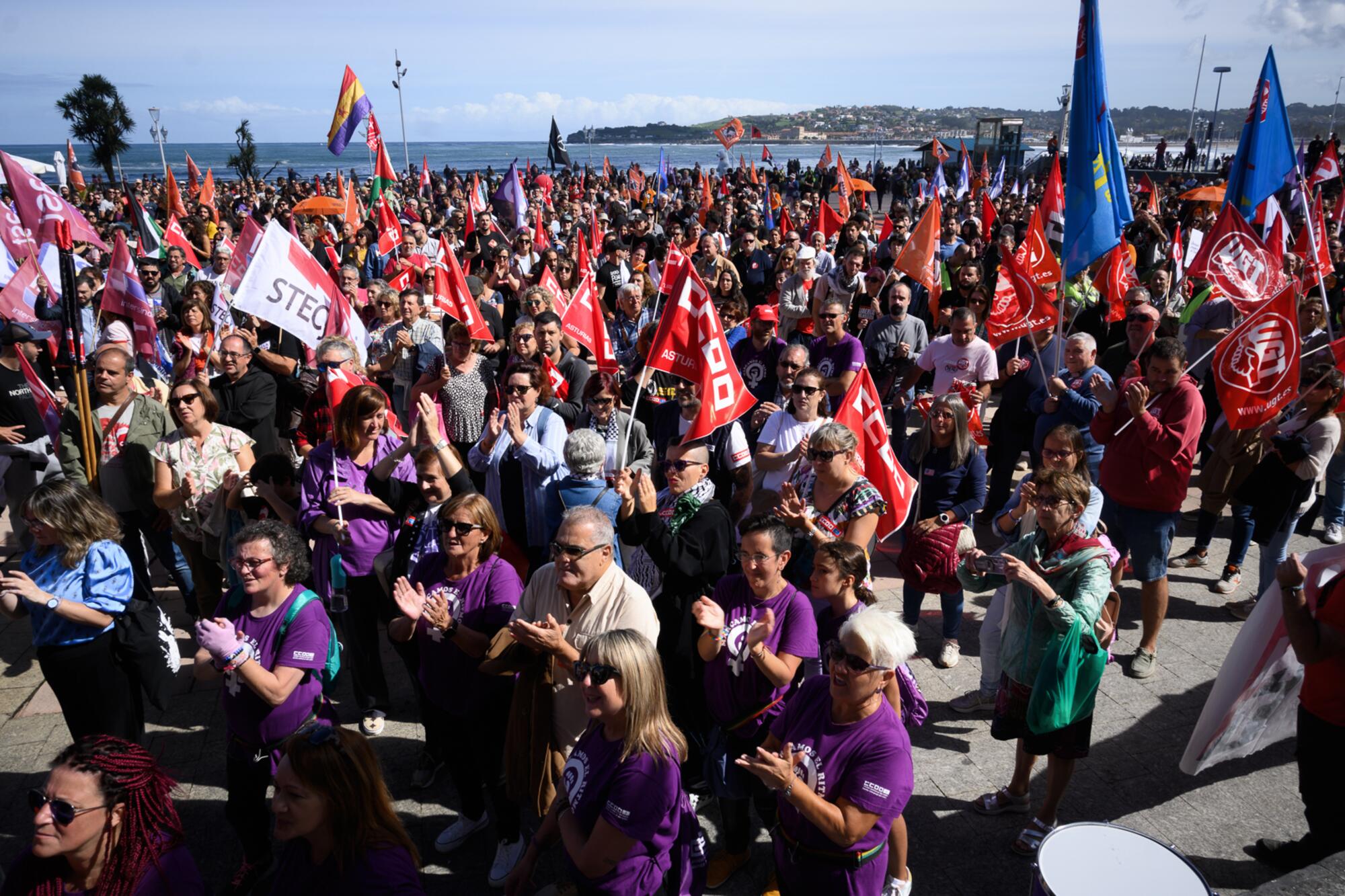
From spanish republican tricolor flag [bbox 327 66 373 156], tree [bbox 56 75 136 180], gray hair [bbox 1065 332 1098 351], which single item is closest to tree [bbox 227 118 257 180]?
tree [bbox 56 75 136 180]

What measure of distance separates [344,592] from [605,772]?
2.53 meters

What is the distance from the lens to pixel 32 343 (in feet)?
22.4

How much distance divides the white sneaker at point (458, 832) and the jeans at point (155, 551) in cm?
270

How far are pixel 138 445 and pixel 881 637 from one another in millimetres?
5016

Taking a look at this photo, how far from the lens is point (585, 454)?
173 inches

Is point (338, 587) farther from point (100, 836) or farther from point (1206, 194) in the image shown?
point (1206, 194)

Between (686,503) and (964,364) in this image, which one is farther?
(964,364)

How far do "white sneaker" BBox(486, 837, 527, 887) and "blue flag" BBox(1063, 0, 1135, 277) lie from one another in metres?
5.27

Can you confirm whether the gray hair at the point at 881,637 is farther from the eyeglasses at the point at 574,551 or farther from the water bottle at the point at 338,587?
the water bottle at the point at 338,587

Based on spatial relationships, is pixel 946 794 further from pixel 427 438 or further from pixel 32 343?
pixel 32 343

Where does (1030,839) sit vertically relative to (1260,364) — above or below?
below

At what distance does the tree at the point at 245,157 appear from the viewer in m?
39.9

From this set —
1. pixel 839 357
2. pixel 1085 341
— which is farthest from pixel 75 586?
pixel 1085 341

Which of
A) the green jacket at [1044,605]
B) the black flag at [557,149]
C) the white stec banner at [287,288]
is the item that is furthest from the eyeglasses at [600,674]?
the black flag at [557,149]
